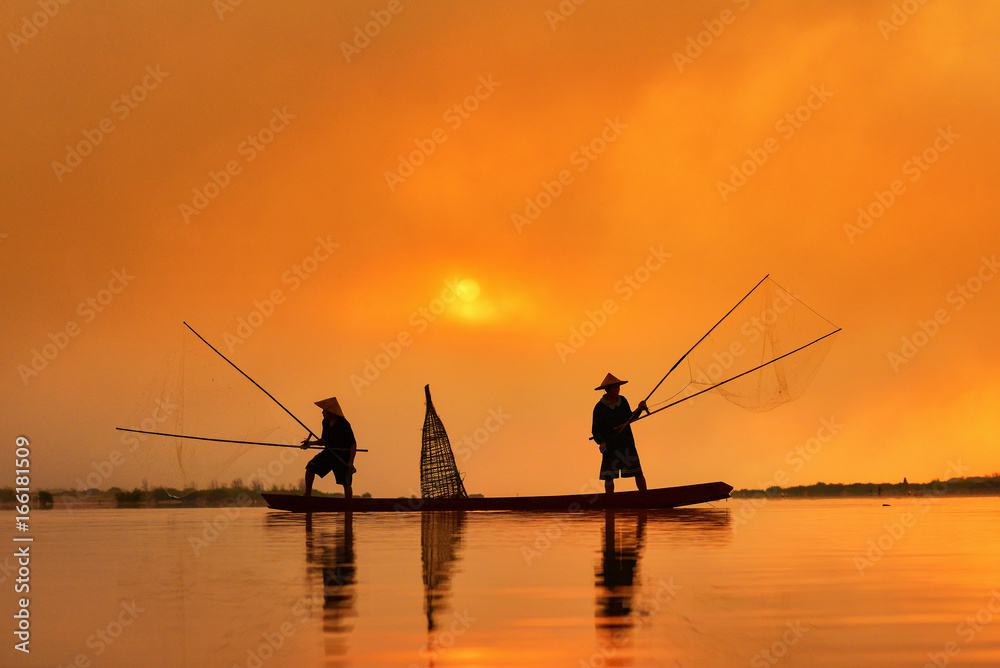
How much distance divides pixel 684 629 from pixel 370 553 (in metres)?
5.49

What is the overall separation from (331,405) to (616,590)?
1561 centimetres

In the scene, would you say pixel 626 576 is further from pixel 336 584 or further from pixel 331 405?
pixel 331 405

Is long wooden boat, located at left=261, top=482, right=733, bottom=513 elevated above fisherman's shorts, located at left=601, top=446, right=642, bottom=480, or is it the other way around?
fisherman's shorts, located at left=601, top=446, right=642, bottom=480

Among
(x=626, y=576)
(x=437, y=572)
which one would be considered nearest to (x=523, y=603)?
(x=626, y=576)

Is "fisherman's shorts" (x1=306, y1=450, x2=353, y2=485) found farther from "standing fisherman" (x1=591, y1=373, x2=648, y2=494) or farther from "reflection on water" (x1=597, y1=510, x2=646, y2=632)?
"reflection on water" (x1=597, y1=510, x2=646, y2=632)

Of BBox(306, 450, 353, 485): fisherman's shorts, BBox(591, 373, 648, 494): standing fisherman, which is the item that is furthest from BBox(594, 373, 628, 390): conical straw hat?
BBox(306, 450, 353, 485): fisherman's shorts

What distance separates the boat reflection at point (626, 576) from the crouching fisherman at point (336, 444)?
7.69 meters

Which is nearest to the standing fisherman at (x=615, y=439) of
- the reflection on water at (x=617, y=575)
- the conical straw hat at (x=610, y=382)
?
the conical straw hat at (x=610, y=382)

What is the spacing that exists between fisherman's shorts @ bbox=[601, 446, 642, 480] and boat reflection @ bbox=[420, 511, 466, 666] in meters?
4.70

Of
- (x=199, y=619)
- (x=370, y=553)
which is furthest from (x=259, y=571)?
(x=199, y=619)

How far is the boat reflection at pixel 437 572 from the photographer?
17.0 ft

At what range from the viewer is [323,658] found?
15.6ft

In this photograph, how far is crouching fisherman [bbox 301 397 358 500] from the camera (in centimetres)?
2183

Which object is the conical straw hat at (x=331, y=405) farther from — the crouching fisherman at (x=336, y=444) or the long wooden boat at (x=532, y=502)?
the long wooden boat at (x=532, y=502)
